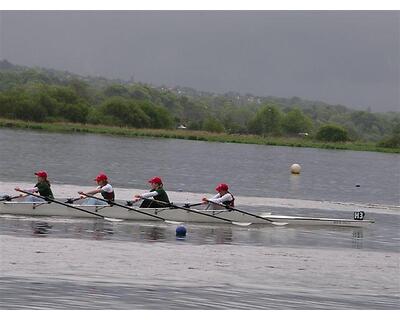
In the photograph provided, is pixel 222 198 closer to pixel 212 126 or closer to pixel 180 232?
pixel 180 232

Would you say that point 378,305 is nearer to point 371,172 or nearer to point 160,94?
point 371,172

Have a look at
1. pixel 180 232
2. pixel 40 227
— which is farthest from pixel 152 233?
pixel 40 227

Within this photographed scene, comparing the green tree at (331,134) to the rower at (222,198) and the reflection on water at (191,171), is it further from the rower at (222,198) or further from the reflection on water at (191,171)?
the rower at (222,198)

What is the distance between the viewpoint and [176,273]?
2033cm

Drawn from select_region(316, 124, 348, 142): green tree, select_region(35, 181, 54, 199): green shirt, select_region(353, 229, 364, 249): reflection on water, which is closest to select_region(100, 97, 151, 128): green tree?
select_region(316, 124, 348, 142): green tree

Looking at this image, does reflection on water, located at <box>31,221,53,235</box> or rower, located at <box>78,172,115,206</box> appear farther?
rower, located at <box>78,172,115,206</box>

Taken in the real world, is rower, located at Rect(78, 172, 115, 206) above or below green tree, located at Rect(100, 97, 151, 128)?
below

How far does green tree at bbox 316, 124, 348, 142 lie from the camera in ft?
440

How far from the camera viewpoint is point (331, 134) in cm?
13488

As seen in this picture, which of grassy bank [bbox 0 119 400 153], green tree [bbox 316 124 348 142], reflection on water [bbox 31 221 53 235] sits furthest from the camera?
green tree [bbox 316 124 348 142]

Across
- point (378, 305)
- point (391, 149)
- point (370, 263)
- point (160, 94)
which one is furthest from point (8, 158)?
point (160, 94)

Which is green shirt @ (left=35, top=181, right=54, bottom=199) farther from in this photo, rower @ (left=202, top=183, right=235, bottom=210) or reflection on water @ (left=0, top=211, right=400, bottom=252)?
rower @ (left=202, top=183, right=235, bottom=210)

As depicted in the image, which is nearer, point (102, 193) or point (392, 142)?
point (102, 193)

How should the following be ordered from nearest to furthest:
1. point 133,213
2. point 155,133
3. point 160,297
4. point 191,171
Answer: point 160,297
point 133,213
point 191,171
point 155,133
